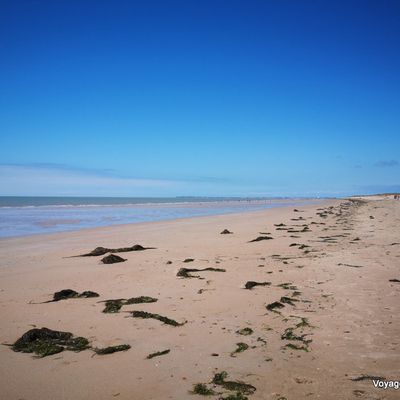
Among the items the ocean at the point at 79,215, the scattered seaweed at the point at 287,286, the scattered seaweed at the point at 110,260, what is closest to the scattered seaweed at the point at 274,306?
the scattered seaweed at the point at 287,286

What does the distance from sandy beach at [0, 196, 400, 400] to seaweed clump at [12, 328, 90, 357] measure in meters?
0.12

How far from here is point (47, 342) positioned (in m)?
4.23

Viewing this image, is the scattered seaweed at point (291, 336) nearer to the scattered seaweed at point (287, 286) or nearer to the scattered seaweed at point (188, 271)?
the scattered seaweed at point (287, 286)

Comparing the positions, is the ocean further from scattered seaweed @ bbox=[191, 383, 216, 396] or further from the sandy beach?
scattered seaweed @ bbox=[191, 383, 216, 396]

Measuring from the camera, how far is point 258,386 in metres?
3.23

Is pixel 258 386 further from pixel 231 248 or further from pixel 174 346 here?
pixel 231 248

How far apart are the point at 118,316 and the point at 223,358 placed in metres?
2.05

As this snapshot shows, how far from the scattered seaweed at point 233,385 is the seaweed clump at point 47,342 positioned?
1684mm

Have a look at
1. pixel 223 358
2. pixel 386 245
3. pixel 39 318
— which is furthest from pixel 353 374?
pixel 386 245

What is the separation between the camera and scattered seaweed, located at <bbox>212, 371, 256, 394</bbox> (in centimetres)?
317

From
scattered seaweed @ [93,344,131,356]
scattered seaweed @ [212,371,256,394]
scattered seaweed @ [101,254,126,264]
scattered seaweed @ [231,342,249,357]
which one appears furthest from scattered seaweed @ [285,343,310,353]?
scattered seaweed @ [101,254,126,264]

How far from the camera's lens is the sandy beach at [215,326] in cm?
330

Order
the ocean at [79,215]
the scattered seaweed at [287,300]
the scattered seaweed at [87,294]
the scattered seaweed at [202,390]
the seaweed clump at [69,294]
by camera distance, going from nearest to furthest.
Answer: the scattered seaweed at [202,390] < the scattered seaweed at [287,300] < the seaweed clump at [69,294] < the scattered seaweed at [87,294] < the ocean at [79,215]

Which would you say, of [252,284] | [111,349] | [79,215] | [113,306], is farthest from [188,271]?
[79,215]
